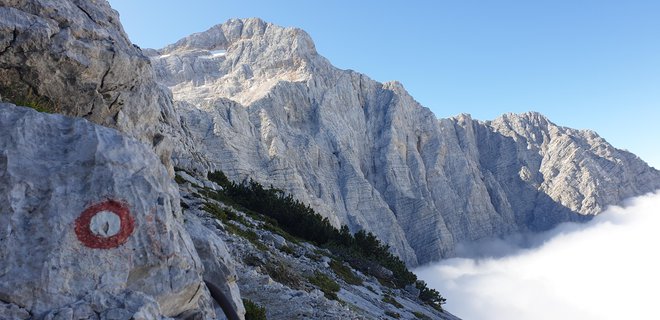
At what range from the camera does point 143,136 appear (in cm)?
1641

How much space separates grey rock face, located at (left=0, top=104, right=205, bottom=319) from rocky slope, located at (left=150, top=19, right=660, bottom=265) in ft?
260

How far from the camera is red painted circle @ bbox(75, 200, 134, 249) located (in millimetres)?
5590

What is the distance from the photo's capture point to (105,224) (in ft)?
19.0

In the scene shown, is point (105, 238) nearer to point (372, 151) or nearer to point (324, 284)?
point (324, 284)

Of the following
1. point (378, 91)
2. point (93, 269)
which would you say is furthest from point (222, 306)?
point (378, 91)

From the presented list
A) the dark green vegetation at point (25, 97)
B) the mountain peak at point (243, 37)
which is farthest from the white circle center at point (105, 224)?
the mountain peak at point (243, 37)

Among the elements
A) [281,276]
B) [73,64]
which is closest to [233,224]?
[281,276]

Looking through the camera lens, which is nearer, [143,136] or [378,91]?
[143,136]

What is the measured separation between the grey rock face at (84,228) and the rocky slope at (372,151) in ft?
260

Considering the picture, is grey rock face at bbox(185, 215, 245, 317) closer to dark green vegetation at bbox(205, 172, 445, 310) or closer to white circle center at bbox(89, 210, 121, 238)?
white circle center at bbox(89, 210, 121, 238)

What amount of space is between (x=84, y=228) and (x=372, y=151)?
5382 inches

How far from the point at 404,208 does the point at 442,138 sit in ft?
132

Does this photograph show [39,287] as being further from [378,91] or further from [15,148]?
[378,91]

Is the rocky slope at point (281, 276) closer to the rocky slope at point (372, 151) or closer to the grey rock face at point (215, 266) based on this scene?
the grey rock face at point (215, 266)
